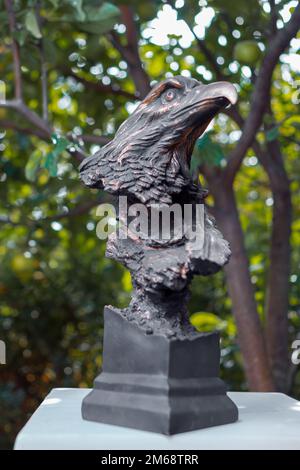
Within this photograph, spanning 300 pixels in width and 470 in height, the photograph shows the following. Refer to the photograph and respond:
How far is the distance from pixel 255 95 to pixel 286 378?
1349 millimetres

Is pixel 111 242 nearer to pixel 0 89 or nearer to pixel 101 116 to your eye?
pixel 0 89

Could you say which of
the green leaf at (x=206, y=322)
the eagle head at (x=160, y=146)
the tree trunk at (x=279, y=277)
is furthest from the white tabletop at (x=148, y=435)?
the green leaf at (x=206, y=322)

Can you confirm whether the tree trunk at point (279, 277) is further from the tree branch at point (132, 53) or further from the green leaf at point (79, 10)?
the green leaf at point (79, 10)

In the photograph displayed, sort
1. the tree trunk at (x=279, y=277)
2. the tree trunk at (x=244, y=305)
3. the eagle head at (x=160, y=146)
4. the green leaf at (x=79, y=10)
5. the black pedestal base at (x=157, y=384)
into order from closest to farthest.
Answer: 1. the black pedestal base at (x=157, y=384)
2. the eagle head at (x=160, y=146)
3. the green leaf at (x=79, y=10)
4. the tree trunk at (x=244, y=305)
5. the tree trunk at (x=279, y=277)

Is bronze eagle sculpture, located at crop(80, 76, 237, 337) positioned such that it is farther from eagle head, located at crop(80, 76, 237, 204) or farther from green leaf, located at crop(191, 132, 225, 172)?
green leaf, located at crop(191, 132, 225, 172)

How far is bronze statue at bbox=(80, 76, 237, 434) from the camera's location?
1.66m

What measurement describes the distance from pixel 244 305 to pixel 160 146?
1143 mm

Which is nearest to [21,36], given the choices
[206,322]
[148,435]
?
[148,435]

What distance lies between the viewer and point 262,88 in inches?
103

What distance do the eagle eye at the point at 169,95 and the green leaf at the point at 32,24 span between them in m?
0.69

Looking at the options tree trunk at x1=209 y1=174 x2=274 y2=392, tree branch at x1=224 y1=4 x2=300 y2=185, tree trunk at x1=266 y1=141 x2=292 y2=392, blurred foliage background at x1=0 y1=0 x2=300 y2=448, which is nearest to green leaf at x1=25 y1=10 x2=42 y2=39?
blurred foliage background at x1=0 y1=0 x2=300 y2=448

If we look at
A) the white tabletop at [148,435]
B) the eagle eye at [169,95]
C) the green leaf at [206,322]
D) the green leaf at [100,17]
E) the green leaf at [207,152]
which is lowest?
the white tabletop at [148,435]

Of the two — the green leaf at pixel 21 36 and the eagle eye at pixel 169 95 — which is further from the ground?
the green leaf at pixel 21 36

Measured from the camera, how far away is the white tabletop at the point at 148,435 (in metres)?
1.47
